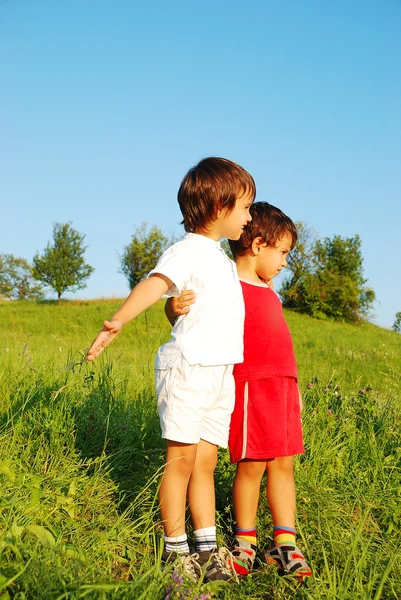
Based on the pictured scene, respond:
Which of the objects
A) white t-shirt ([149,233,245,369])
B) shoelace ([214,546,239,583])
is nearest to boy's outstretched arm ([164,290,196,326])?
white t-shirt ([149,233,245,369])

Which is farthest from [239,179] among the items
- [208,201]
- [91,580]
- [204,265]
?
[91,580]

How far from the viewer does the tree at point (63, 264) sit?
42688mm

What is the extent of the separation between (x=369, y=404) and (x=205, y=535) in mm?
2188

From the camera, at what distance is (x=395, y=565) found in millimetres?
2668

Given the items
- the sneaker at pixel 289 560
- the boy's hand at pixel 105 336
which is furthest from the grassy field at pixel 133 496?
the boy's hand at pixel 105 336

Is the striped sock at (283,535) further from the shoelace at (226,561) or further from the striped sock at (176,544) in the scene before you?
the striped sock at (176,544)

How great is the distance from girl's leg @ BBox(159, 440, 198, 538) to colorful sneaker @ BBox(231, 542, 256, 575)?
1.12 ft

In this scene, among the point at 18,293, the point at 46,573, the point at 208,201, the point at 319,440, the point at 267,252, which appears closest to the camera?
the point at 46,573

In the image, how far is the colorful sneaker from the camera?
8.78 feet

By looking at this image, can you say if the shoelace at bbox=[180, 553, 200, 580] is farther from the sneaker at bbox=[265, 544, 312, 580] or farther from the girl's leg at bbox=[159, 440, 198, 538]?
the sneaker at bbox=[265, 544, 312, 580]

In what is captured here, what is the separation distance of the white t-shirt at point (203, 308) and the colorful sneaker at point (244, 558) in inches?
34.5

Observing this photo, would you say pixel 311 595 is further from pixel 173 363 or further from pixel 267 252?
pixel 267 252

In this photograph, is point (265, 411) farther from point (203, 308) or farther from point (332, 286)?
point (332, 286)

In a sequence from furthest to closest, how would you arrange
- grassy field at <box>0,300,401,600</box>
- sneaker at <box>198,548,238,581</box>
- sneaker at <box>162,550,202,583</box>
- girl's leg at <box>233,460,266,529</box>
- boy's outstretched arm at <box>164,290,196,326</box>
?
girl's leg at <box>233,460,266,529</box>
boy's outstretched arm at <box>164,290,196,326</box>
sneaker at <box>198,548,238,581</box>
sneaker at <box>162,550,202,583</box>
grassy field at <box>0,300,401,600</box>
